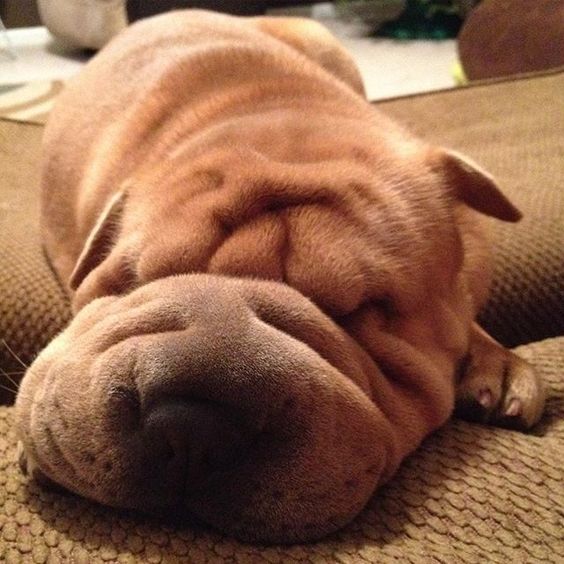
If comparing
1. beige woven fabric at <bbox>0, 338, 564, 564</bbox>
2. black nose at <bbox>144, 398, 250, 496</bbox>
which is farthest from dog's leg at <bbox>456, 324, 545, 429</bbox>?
black nose at <bbox>144, 398, 250, 496</bbox>

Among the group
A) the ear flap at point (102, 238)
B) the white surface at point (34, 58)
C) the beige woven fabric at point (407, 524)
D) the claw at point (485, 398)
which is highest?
the ear flap at point (102, 238)

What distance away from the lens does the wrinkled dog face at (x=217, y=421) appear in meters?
0.79

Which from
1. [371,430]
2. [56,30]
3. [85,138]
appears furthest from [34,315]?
[56,30]

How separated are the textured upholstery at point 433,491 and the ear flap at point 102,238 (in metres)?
0.24

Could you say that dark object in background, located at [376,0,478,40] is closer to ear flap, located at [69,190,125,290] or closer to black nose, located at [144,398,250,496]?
ear flap, located at [69,190,125,290]

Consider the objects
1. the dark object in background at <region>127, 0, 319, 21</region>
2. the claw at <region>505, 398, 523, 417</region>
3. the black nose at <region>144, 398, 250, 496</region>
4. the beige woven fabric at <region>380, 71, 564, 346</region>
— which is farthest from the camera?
the dark object in background at <region>127, 0, 319, 21</region>

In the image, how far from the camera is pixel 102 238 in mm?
1218

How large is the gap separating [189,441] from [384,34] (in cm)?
541

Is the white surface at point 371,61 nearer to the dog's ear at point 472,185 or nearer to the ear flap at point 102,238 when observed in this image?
the dog's ear at point 472,185

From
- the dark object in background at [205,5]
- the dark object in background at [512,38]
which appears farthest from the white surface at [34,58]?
the dark object in background at [512,38]

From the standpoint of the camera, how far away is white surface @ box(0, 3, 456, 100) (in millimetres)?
4379

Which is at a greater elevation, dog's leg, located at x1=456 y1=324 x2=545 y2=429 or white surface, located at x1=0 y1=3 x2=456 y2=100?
dog's leg, located at x1=456 y1=324 x2=545 y2=429

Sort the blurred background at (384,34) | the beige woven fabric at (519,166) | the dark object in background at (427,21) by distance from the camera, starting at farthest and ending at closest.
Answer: the dark object in background at (427,21)
the blurred background at (384,34)
the beige woven fabric at (519,166)

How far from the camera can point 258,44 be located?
1789mm
